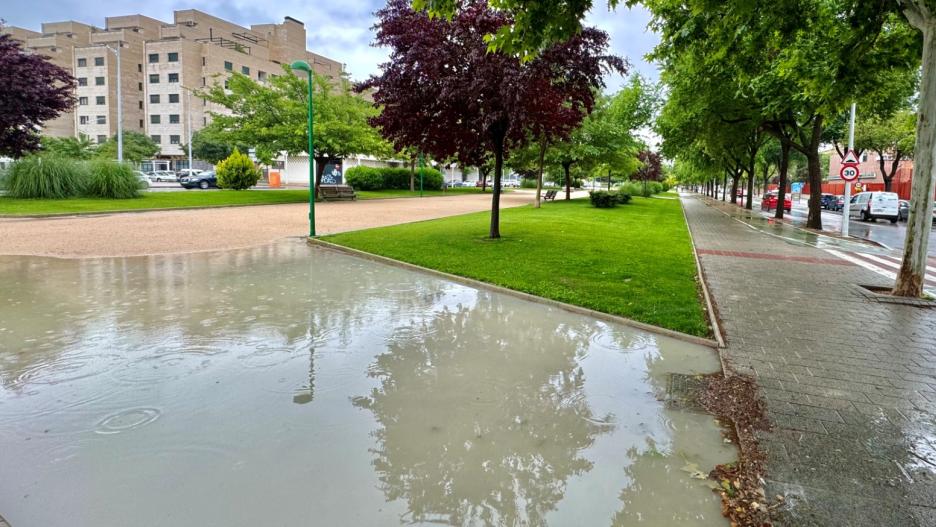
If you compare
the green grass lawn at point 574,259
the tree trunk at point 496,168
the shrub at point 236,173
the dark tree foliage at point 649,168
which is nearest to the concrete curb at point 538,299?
the green grass lawn at point 574,259

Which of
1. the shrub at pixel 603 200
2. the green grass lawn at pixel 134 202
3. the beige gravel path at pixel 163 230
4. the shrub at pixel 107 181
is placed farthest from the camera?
the shrub at pixel 603 200

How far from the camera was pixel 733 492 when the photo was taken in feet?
9.87

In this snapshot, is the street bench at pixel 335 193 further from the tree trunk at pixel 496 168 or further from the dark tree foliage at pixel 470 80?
the tree trunk at pixel 496 168

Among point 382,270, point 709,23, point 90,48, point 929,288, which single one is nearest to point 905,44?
point 709,23

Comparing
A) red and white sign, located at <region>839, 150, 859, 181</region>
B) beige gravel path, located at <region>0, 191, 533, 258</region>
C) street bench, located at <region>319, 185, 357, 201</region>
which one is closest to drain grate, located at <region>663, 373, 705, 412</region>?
beige gravel path, located at <region>0, 191, 533, 258</region>

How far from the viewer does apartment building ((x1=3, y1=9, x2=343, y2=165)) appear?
71625 millimetres

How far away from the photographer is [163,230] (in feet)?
49.3

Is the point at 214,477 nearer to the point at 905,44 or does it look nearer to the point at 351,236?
the point at 351,236

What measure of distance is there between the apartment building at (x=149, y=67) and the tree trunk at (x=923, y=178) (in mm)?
73821

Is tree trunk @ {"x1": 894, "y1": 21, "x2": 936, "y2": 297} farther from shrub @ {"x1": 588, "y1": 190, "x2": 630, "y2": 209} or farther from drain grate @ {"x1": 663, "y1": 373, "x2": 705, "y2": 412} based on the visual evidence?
shrub @ {"x1": 588, "y1": 190, "x2": 630, "y2": 209}

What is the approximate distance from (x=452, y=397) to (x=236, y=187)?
32485 millimetres

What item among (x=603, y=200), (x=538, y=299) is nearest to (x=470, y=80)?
(x=538, y=299)

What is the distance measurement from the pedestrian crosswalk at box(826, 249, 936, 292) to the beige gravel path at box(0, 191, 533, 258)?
1291 cm

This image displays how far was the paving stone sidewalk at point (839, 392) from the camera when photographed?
296cm
